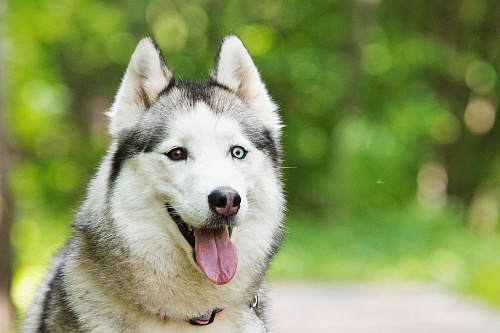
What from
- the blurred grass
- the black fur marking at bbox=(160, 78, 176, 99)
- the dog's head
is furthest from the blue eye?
the blurred grass

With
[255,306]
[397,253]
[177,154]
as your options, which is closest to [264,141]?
[177,154]

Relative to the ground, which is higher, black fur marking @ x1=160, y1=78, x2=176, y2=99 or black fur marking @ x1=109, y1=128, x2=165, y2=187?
black fur marking @ x1=160, y1=78, x2=176, y2=99

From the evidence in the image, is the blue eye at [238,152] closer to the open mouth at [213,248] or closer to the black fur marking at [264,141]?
the black fur marking at [264,141]

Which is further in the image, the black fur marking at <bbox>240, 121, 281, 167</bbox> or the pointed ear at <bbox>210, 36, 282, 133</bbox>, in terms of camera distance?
the pointed ear at <bbox>210, 36, 282, 133</bbox>

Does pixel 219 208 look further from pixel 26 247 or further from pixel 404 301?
pixel 26 247

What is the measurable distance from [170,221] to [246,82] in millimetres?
1050

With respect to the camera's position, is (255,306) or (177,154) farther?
(255,306)

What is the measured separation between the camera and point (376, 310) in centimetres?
843

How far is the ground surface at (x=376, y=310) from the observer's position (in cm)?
773

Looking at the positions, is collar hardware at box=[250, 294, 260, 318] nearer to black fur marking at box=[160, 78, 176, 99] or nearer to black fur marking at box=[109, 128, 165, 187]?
black fur marking at box=[109, 128, 165, 187]

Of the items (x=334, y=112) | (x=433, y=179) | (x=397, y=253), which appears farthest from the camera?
(x=433, y=179)

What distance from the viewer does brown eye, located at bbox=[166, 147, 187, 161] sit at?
378 centimetres

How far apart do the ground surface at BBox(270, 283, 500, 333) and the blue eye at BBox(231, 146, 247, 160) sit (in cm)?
350

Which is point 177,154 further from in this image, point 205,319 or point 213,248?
point 205,319
